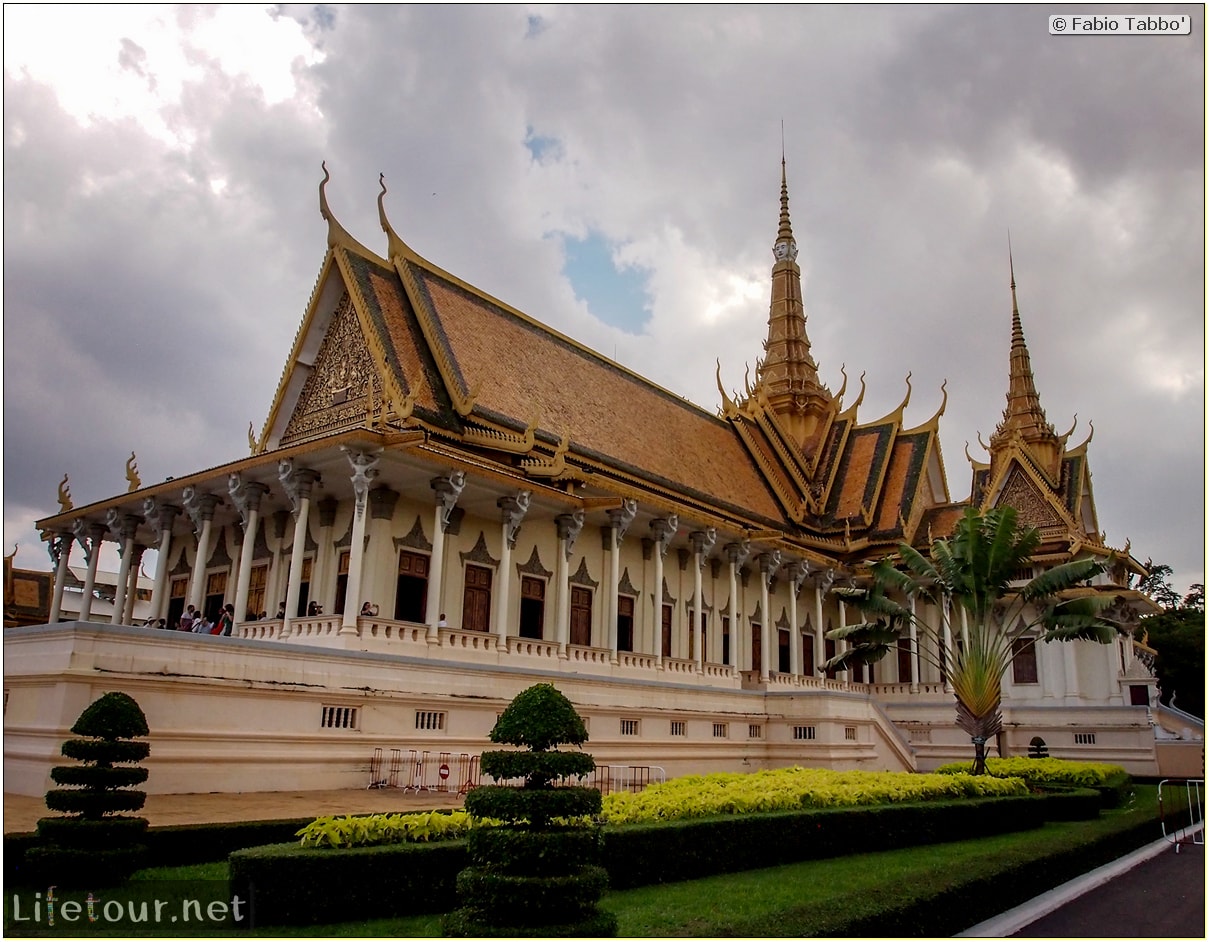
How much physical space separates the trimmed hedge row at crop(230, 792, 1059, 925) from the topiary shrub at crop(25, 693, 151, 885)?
45.7 inches

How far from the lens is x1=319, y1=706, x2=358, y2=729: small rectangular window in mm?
12969

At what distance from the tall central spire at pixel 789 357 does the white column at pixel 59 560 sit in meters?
26.6

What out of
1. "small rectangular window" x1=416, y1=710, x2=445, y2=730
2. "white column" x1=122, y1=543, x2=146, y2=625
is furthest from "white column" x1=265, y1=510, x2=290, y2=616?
"small rectangular window" x1=416, y1=710, x2=445, y2=730

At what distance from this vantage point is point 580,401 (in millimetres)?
26281

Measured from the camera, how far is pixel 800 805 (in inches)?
463

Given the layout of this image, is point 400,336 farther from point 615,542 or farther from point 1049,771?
point 1049,771

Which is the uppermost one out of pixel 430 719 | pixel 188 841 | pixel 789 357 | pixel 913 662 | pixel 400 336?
pixel 789 357

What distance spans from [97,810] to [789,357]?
3768cm

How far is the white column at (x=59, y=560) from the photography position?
22.4m

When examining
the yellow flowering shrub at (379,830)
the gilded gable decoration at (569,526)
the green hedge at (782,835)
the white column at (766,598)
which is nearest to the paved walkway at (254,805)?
the yellow flowering shrub at (379,830)

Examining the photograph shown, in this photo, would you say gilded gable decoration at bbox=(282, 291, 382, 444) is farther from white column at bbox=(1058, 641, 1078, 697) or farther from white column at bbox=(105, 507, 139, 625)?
white column at bbox=(1058, 641, 1078, 697)

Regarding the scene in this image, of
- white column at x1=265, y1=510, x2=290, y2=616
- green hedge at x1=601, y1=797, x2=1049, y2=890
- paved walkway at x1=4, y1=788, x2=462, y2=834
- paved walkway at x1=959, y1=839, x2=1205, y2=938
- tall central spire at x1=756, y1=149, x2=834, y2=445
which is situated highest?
tall central spire at x1=756, y1=149, x2=834, y2=445

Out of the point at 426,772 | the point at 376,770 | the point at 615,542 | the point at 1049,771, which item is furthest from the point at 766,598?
the point at 376,770

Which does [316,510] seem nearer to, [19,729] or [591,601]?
[591,601]
